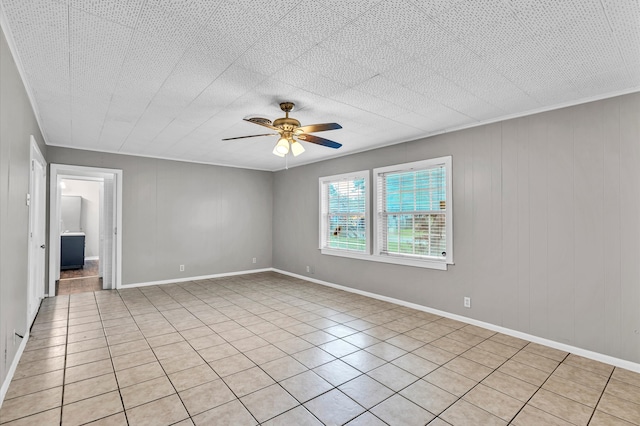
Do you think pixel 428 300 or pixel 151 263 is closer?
pixel 428 300

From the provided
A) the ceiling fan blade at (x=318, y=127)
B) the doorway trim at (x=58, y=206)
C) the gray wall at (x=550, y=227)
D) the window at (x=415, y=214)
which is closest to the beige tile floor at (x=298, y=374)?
the gray wall at (x=550, y=227)

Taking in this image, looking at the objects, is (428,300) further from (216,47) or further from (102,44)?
(102,44)

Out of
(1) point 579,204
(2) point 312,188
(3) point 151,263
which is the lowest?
(3) point 151,263

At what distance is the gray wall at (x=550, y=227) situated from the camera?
2.83 m

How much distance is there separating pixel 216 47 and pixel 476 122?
3001mm

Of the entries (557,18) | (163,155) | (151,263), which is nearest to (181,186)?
(163,155)

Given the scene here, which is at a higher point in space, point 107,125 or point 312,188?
point 107,125

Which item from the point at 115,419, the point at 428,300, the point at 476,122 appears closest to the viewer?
the point at 115,419

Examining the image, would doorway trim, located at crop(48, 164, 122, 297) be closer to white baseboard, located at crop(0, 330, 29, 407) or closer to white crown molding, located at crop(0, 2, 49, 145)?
white crown molding, located at crop(0, 2, 49, 145)

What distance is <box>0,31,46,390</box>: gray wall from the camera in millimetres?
2125

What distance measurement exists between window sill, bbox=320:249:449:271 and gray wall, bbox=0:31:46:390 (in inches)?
163

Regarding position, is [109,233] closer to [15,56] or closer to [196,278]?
[196,278]

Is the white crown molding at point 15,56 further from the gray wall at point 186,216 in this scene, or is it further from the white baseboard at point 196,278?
the white baseboard at point 196,278

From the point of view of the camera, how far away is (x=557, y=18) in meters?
1.83
